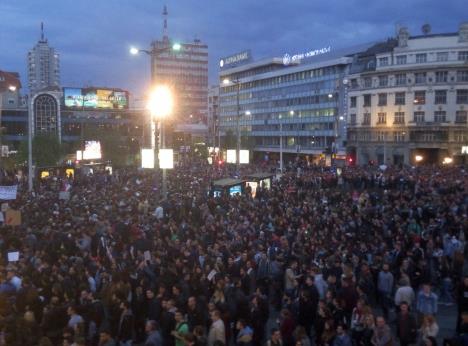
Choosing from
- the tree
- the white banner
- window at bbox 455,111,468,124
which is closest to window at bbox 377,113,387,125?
window at bbox 455,111,468,124

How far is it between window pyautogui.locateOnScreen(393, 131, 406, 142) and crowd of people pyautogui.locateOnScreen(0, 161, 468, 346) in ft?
152

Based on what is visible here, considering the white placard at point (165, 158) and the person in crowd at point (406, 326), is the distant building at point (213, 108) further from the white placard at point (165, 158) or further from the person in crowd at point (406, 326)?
the person in crowd at point (406, 326)

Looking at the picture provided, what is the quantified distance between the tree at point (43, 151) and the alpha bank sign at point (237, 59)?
62.8 metres

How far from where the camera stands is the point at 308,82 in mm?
90688

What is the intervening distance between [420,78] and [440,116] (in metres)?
5.78

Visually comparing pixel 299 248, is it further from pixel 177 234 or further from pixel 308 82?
pixel 308 82

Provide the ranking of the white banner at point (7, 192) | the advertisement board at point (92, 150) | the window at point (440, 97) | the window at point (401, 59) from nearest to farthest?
the white banner at point (7, 192) → the advertisement board at point (92, 150) → the window at point (440, 97) → the window at point (401, 59)

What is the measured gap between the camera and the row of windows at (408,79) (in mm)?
65812

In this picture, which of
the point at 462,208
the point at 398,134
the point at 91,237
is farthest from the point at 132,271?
the point at 398,134

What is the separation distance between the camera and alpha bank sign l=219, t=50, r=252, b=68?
375ft

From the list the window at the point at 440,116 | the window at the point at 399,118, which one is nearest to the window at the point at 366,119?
the window at the point at 399,118

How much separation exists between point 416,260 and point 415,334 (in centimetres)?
452

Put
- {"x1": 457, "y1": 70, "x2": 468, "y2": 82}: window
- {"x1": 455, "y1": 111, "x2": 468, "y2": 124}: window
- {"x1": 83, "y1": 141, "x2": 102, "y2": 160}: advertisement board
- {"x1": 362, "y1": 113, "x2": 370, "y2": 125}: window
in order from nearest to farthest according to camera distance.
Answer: {"x1": 83, "y1": 141, "x2": 102, "y2": 160}: advertisement board < {"x1": 455, "y1": 111, "x2": 468, "y2": 124}: window < {"x1": 457, "y1": 70, "x2": 468, "y2": 82}: window < {"x1": 362, "y1": 113, "x2": 370, "y2": 125}: window

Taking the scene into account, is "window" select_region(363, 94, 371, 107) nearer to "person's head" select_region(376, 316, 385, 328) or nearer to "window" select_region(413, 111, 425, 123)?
"window" select_region(413, 111, 425, 123)
